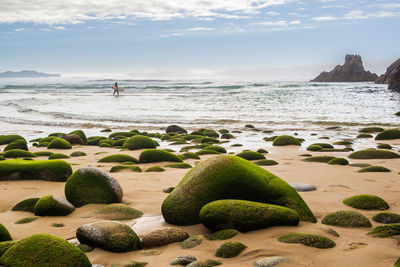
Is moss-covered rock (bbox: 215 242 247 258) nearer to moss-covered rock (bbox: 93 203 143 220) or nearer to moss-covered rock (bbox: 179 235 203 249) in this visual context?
moss-covered rock (bbox: 179 235 203 249)

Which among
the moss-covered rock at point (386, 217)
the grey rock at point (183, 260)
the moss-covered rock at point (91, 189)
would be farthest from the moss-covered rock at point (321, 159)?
the grey rock at point (183, 260)

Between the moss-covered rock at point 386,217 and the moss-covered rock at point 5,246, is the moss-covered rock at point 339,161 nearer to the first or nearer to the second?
the moss-covered rock at point 386,217

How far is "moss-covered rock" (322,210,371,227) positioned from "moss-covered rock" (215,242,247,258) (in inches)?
57.9

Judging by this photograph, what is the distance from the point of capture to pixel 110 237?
158 inches

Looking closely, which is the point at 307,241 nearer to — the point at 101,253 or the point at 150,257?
the point at 150,257

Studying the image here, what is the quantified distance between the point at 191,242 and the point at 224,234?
1.34 ft

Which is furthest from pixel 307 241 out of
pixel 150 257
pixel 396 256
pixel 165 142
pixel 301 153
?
pixel 165 142

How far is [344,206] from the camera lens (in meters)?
5.53

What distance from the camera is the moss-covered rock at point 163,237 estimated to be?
4238 mm

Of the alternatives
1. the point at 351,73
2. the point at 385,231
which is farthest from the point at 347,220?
the point at 351,73

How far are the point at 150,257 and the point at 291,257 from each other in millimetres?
1482

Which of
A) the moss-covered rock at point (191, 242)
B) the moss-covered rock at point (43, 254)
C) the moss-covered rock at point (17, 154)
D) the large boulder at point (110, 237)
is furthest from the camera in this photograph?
the moss-covered rock at point (17, 154)

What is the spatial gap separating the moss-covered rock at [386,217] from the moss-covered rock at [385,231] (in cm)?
58

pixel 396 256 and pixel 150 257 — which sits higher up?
pixel 396 256
